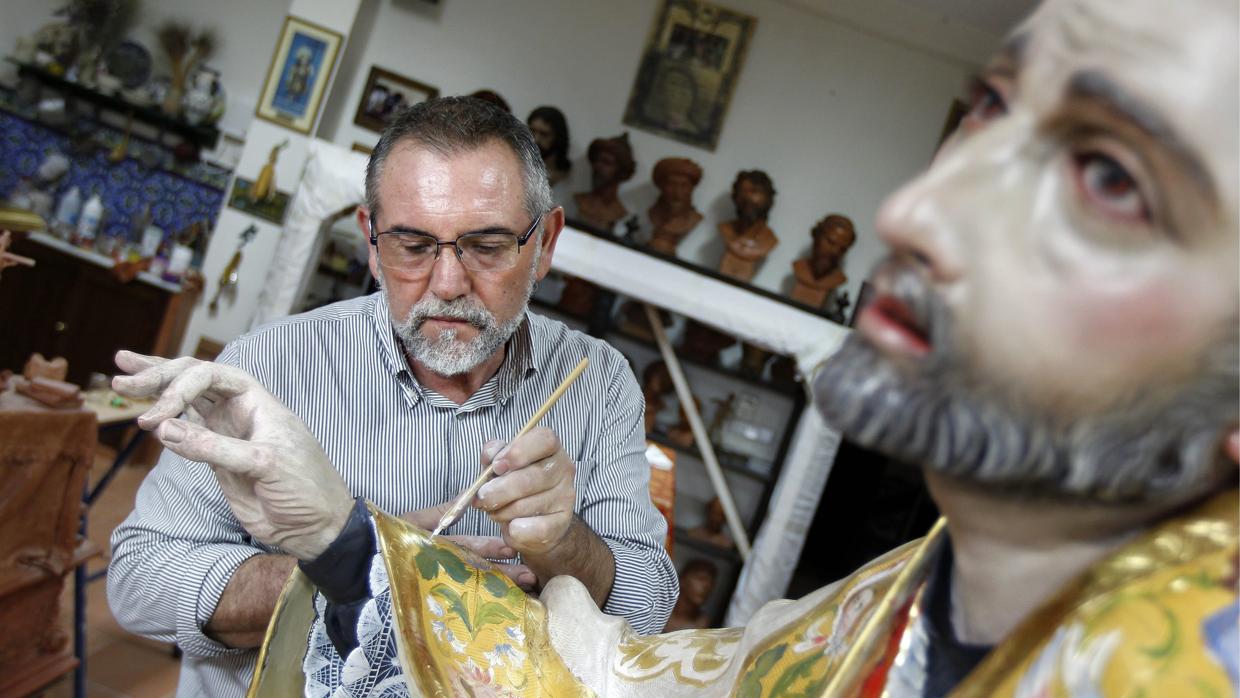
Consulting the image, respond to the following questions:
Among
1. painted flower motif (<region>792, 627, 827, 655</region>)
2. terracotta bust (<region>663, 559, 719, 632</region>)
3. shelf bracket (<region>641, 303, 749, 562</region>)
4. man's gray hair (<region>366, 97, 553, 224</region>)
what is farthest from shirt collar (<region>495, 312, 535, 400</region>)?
terracotta bust (<region>663, 559, 719, 632</region>)

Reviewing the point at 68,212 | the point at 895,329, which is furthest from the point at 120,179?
the point at 895,329

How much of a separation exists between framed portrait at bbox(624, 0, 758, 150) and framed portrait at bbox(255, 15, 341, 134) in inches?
63.5

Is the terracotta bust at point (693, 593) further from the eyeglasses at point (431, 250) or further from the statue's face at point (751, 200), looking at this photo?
the eyeglasses at point (431, 250)

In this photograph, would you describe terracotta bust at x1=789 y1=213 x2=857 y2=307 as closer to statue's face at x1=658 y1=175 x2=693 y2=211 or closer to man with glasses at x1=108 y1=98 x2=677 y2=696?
statue's face at x1=658 y1=175 x2=693 y2=211

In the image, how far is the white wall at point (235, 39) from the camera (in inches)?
206

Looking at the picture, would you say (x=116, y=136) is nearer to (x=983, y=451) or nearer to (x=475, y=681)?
(x=475, y=681)

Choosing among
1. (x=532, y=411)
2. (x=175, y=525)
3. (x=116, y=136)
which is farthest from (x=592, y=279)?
(x=116, y=136)

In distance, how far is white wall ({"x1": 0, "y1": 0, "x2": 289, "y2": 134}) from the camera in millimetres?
5230

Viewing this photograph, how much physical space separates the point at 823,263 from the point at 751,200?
1.60 feet

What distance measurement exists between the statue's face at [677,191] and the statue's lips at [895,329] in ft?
14.0

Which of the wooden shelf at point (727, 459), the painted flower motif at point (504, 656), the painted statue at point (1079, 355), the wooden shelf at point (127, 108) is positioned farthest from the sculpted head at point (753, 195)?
the painted statue at point (1079, 355)

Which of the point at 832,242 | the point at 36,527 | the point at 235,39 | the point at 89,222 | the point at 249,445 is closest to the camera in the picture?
the point at 249,445

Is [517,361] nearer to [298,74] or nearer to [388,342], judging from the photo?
[388,342]

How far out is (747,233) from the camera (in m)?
4.77
